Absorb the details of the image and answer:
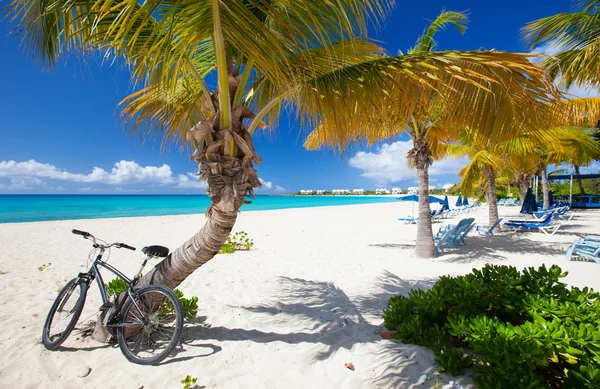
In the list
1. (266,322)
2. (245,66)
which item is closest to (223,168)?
(245,66)

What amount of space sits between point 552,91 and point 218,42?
2.97m

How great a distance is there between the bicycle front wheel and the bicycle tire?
1.56 ft

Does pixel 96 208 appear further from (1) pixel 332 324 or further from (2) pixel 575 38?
(2) pixel 575 38

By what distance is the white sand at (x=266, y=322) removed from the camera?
2473mm

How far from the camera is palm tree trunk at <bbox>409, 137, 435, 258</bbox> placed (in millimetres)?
7113

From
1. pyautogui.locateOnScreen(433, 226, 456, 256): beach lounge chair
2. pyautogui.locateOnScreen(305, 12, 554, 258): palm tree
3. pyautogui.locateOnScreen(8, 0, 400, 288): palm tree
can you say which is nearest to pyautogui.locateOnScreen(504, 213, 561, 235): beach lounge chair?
pyautogui.locateOnScreen(433, 226, 456, 256): beach lounge chair

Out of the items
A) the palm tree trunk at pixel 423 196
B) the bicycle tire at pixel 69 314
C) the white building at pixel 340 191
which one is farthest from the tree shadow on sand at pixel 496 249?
the white building at pixel 340 191

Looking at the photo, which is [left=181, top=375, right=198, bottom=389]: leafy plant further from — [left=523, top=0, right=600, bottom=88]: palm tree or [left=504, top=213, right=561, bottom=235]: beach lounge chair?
[left=504, top=213, right=561, bottom=235]: beach lounge chair

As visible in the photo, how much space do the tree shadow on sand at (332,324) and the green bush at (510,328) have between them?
284 millimetres

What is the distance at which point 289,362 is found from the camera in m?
2.71

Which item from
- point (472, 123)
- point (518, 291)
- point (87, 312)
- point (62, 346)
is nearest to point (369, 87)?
point (472, 123)

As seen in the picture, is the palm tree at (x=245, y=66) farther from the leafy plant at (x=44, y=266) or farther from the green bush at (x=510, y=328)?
the leafy plant at (x=44, y=266)

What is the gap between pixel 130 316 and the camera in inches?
110

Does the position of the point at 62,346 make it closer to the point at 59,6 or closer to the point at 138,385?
the point at 138,385
